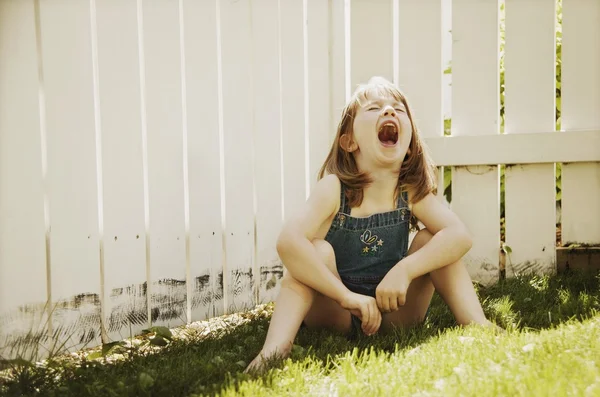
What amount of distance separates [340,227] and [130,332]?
36.1 inches

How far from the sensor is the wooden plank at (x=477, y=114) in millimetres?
3137

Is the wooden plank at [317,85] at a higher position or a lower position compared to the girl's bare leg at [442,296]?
higher

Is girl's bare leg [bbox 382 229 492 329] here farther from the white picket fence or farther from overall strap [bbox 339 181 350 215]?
the white picket fence

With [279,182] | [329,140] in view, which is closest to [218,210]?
[279,182]

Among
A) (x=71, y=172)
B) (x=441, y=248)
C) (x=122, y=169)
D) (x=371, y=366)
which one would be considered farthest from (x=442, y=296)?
(x=71, y=172)

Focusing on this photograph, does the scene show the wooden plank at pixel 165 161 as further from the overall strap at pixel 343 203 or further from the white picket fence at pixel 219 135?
the overall strap at pixel 343 203

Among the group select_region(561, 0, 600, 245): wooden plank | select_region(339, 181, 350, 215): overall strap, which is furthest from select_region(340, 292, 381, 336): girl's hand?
select_region(561, 0, 600, 245): wooden plank

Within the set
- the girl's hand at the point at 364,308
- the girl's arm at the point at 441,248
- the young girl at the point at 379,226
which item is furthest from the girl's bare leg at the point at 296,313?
the girl's arm at the point at 441,248

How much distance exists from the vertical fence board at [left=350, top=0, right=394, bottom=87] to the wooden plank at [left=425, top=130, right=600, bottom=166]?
20.2 inches

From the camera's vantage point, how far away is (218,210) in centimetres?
269

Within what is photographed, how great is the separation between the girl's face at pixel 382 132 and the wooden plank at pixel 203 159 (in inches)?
29.4

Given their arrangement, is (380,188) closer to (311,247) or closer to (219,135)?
(311,247)

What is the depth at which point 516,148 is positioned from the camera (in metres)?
3.05

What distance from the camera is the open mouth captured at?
2168mm
